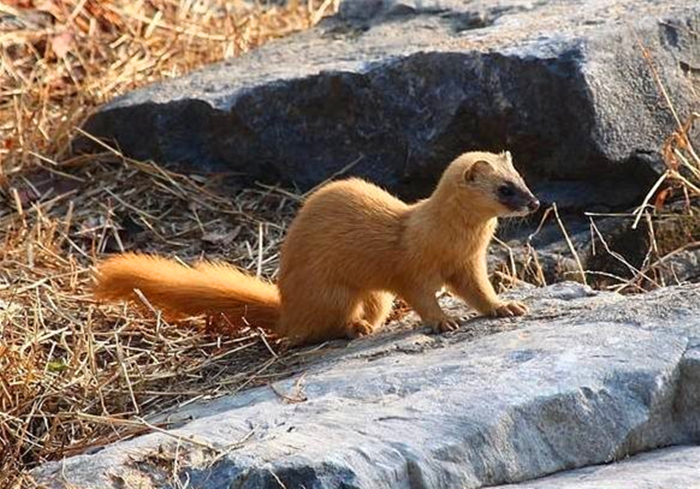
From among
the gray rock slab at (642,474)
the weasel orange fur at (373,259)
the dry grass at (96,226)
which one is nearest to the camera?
the gray rock slab at (642,474)

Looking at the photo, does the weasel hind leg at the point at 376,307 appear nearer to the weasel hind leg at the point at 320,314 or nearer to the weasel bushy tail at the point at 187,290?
the weasel hind leg at the point at 320,314

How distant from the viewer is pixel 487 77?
19.4ft

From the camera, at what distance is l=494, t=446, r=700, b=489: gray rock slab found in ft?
11.4

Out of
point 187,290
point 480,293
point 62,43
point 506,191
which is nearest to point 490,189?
point 506,191

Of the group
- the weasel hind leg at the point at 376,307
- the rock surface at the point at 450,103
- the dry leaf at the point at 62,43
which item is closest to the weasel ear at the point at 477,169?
the weasel hind leg at the point at 376,307

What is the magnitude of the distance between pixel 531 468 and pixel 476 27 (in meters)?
3.20

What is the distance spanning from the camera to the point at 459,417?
3.68 metres

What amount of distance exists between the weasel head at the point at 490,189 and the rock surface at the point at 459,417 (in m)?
0.47

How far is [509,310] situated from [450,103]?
1434 millimetres

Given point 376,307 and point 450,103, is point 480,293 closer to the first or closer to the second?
point 376,307

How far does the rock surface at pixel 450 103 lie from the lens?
5840 mm

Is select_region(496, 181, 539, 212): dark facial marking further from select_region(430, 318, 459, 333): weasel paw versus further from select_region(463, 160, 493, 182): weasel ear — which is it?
select_region(430, 318, 459, 333): weasel paw

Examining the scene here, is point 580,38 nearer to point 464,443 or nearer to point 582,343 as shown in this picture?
point 582,343

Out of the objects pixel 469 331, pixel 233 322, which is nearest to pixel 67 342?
pixel 233 322
